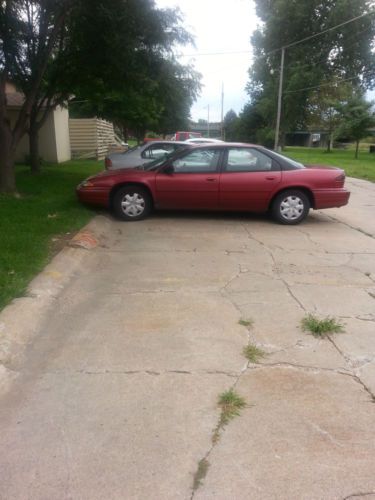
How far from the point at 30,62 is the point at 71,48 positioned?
1640 mm

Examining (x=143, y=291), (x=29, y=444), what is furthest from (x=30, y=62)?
(x=29, y=444)

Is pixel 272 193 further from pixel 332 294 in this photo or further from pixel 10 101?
pixel 10 101

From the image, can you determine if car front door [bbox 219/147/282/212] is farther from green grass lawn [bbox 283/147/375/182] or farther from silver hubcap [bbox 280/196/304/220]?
green grass lawn [bbox 283/147/375/182]

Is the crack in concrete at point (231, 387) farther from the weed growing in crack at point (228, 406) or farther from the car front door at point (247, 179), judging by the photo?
the car front door at point (247, 179)

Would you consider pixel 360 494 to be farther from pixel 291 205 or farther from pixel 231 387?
pixel 291 205

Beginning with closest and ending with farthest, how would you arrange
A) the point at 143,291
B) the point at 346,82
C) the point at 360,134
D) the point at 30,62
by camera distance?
the point at 143,291
the point at 30,62
the point at 360,134
the point at 346,82

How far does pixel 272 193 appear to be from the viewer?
8.41 metres

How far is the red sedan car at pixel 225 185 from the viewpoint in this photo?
8359mm

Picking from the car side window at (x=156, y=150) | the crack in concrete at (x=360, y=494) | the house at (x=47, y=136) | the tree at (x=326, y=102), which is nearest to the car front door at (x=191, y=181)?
the car side window at (x=156, y=150)

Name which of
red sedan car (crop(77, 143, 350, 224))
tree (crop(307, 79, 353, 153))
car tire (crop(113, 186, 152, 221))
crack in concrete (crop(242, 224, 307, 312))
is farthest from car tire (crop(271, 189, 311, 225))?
tree (crop(307, 79, 353, 153))

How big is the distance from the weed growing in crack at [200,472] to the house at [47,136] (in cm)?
2026

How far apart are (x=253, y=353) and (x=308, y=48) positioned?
47079mm

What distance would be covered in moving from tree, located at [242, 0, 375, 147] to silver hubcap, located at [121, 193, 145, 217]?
39.2 meters

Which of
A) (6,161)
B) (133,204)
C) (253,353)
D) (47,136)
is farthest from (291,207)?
(47,136)
